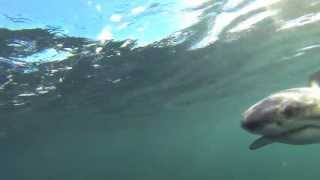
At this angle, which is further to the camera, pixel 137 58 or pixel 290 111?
pixel 137 58

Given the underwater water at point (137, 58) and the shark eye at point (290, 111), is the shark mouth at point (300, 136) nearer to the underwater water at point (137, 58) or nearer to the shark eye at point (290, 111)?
the shark eye at point (290, 111)

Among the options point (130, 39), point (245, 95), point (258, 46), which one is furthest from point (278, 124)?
point (245, 95)

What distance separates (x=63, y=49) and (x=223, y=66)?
1172cm

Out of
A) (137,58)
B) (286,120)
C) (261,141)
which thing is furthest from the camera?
(137,58)

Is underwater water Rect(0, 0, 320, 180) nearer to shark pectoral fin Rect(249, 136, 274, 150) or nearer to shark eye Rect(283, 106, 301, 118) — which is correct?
shark pectoral fin Rect(249, 136, 274, 150)

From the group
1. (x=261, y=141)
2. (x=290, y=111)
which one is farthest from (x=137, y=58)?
(x=290, y=111)

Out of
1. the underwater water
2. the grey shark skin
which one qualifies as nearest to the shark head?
the grey shark skin


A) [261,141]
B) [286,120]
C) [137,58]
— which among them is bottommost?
[261,141]

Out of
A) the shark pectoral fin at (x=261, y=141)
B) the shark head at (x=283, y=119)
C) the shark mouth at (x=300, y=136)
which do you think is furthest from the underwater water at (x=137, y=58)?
the shark mouth at (x=300, y=136)

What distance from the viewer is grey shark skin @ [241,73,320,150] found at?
445cm

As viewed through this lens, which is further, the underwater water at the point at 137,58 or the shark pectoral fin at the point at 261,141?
the underwater water at the point at 137,58

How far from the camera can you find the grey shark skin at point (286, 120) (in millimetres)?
4449

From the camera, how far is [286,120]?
4.46m

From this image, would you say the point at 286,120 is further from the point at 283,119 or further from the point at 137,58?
the point at 137,58
